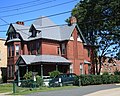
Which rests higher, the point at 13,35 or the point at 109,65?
the point at 13,35

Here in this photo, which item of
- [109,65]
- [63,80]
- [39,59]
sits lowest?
[63,80]

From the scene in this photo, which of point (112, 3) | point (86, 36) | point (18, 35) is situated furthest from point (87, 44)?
point (18, 35)

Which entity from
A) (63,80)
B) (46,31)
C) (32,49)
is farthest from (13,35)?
(63,80)

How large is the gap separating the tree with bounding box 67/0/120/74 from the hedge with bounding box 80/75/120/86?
10378 millimetres

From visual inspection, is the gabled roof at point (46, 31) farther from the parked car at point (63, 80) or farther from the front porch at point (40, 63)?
the parked car at point (63, 80)

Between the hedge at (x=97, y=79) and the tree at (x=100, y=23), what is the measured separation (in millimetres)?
10378

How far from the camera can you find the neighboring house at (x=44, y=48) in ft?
153

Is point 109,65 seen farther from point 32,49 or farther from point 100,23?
point 32,49

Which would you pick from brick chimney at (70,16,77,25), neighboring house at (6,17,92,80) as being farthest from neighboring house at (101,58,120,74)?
brick chimney at (70,16,77,25)

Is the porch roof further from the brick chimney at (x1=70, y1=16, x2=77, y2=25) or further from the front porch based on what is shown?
the brick chimney at (x1=70, y1=16, x2=77, y2=25)

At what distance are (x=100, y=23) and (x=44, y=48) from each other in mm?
12949

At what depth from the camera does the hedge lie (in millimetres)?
39331

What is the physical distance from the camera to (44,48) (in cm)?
4744

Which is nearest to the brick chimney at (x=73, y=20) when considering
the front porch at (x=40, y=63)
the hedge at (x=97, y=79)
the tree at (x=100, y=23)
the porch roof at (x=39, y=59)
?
the tree at (x=100, y=23)
